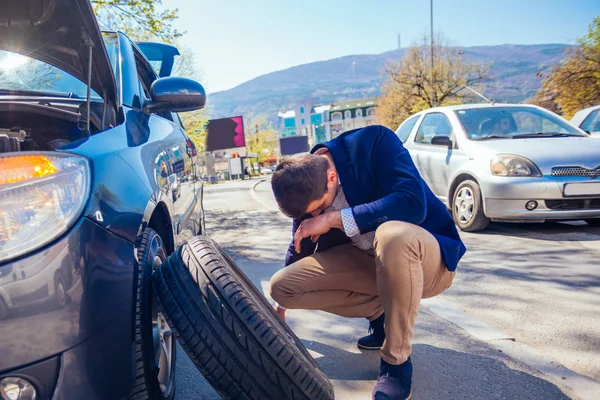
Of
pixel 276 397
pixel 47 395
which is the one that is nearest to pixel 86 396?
pixel 47 395

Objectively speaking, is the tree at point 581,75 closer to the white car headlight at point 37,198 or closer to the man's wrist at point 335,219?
the man's wrist at point 335,219

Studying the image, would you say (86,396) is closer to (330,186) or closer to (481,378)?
(330,186)

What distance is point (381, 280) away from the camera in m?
1.87

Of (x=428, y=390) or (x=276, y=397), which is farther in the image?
(x=428, y=390)

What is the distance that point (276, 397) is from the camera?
133 centimetres

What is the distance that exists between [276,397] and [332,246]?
1094 mm

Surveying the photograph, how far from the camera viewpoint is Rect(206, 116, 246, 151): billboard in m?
55.0

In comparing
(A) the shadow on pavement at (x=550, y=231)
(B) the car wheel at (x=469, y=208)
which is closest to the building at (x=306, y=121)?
(B) the car wheel at (x=469, y=208)

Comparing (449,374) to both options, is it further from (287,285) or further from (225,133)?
(225,133)

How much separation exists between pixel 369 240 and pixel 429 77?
34.7 metres

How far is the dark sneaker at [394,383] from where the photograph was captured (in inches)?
69.9

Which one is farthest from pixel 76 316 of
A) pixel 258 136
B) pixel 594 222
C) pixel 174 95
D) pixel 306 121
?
pixel 306 121

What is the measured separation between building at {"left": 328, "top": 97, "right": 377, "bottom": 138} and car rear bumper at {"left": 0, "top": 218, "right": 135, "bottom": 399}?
321 feet

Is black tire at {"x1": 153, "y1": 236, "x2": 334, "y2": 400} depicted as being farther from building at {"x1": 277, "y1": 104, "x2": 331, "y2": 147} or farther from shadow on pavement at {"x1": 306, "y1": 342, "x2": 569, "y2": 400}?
building at {"x1": 277, "y1": 104, "x2": 331, "y2": 147}
